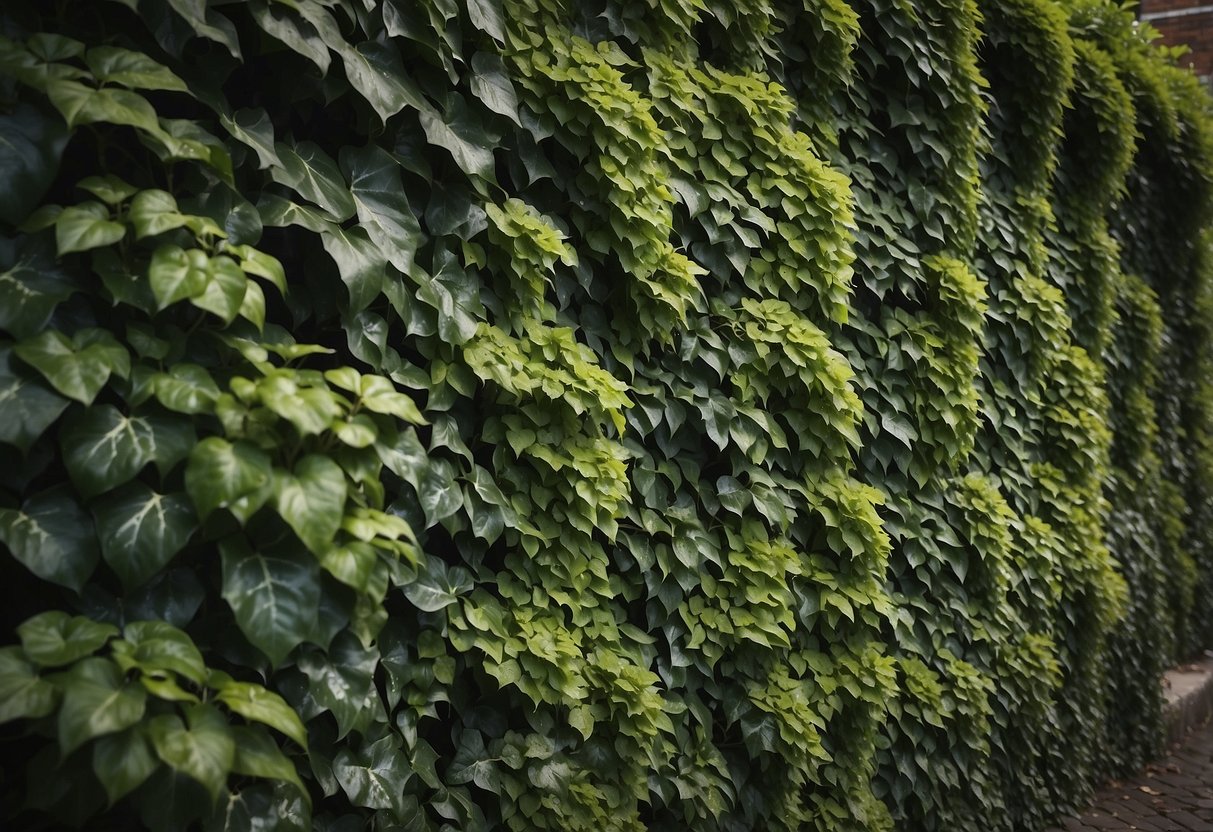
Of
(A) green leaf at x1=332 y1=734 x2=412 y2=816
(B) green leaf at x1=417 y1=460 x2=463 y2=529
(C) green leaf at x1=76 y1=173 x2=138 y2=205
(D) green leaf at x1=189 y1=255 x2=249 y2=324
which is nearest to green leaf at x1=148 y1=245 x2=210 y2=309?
(D) green leaf at x1=189 y1=255 x2=249 y2=324

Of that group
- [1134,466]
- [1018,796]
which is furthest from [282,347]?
[1134,466]

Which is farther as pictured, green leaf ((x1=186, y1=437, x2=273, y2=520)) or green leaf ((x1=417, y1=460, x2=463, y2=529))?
green leaf ((x1=417, y1=460, x2=463, y2=529))

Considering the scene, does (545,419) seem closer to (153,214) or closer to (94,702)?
(153,214)

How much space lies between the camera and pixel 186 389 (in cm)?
177

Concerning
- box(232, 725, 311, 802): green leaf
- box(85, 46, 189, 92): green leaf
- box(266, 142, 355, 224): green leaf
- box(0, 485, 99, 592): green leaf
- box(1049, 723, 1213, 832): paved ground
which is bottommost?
box(1049, 723, 1213, 832): paved ground

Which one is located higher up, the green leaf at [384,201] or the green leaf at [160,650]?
the green leaf at [384,201]

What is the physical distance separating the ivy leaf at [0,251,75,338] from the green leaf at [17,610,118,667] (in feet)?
A: 1.64

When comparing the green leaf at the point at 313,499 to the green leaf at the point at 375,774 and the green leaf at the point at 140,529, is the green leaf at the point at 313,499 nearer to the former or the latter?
the green leaf at the point at 140,529

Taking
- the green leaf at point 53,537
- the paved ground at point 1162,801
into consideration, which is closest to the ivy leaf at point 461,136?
the green leaf at point 53,537

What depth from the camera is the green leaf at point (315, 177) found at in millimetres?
2059

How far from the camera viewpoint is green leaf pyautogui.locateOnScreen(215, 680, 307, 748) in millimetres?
1672

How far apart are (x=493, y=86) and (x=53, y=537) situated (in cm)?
150

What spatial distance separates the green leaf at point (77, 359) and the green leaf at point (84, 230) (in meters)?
0.16

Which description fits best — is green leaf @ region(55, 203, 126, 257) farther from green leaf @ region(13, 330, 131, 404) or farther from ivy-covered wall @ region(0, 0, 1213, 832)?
green leaf @ region(13, 330, 131, 404)
